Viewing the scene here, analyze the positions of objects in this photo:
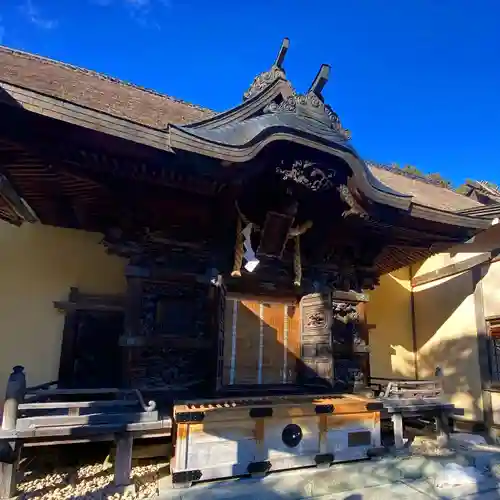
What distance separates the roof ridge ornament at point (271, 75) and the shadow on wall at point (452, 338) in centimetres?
550

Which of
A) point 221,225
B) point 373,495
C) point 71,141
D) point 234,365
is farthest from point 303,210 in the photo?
point 373,495

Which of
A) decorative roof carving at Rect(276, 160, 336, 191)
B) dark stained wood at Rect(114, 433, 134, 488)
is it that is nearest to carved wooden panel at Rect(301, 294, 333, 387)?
decorative roof carving at Rect(276, 160, 336, 191)

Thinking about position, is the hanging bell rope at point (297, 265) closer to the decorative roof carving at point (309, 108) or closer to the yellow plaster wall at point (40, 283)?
the decorative roof carving at point (309, 108)

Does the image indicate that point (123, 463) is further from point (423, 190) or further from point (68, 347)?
point (423, 190)

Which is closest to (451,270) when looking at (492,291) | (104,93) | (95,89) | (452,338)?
(492,291)

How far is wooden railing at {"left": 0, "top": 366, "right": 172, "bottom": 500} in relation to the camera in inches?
137

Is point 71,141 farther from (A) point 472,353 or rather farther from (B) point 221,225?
(A) point 472,353

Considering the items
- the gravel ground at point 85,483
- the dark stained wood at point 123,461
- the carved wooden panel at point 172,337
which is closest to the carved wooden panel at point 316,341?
the carved wooden panel at point 172,337

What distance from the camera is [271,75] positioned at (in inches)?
249

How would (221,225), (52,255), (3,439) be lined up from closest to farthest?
(3,439) → (221,225) → (52,255)

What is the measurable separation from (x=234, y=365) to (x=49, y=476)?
8.46 ft

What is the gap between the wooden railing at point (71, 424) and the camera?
3469 millimetres

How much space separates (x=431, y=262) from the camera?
29.5ft

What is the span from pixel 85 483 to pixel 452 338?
7309 millimetres
